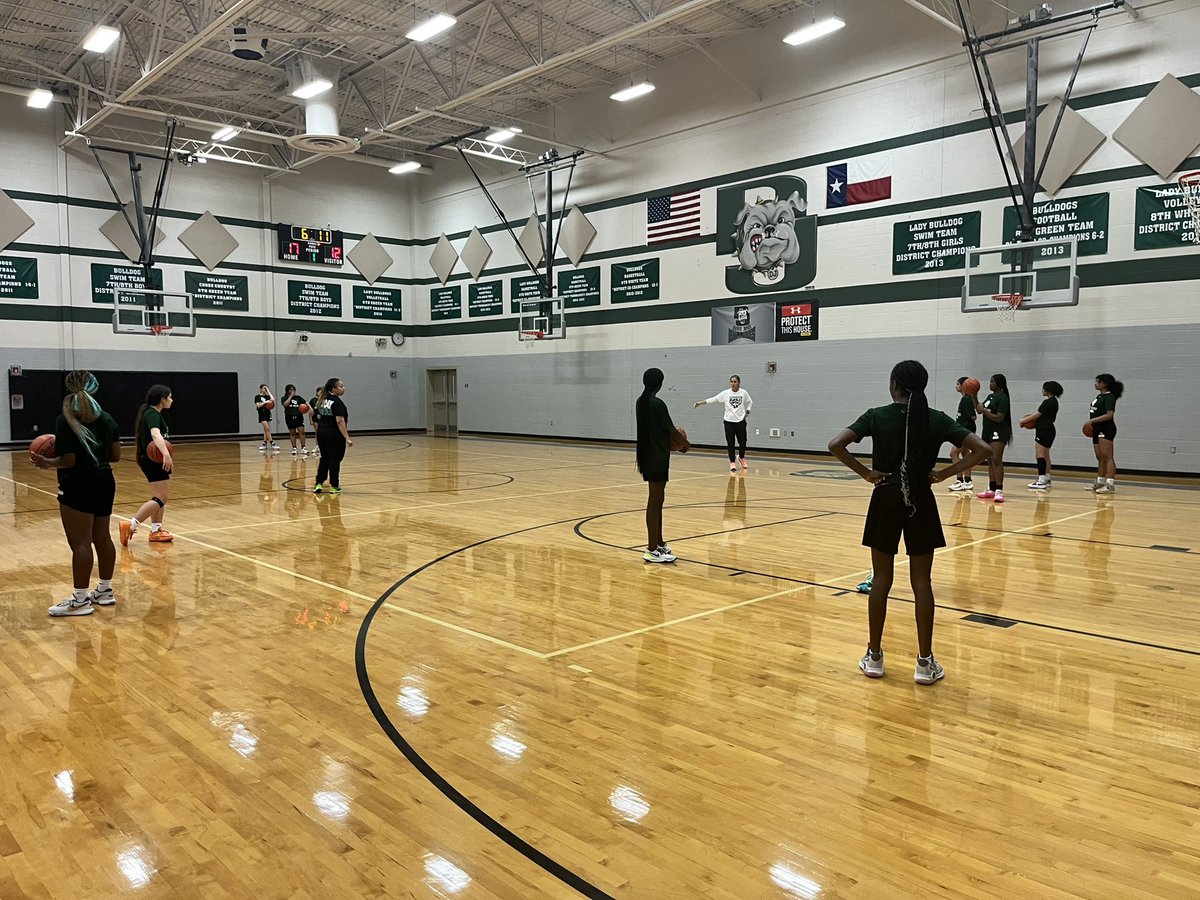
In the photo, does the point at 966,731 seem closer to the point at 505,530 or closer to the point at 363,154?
the point at 505,530

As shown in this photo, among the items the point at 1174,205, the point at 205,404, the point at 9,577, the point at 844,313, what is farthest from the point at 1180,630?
the point at 205,404

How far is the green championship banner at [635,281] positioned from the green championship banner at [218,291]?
1120 centimetres

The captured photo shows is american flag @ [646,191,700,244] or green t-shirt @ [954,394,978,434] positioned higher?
american flag @ [646,191,700,244]

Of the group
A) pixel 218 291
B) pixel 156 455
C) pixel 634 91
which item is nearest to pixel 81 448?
pixel 156 455

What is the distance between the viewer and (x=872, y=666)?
4457 mm

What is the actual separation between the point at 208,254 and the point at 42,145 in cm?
454

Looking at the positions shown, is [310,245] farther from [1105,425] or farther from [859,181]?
[1105,425]

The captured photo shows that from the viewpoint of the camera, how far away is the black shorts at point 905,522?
4.25 m

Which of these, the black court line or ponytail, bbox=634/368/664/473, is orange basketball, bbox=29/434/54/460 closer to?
the black court line

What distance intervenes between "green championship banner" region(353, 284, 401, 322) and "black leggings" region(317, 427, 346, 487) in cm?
1616

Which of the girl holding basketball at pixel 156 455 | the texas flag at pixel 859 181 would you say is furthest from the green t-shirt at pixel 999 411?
the girl holding basketball at pixel 156 455

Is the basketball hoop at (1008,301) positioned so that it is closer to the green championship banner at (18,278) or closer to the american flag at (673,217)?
the american flag at (673,217)

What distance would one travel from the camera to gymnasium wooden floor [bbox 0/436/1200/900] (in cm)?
270

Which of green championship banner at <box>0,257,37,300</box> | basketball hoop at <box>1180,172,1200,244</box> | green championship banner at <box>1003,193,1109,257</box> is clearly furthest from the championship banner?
green championship banner at <box>0,257,37,300</box>
